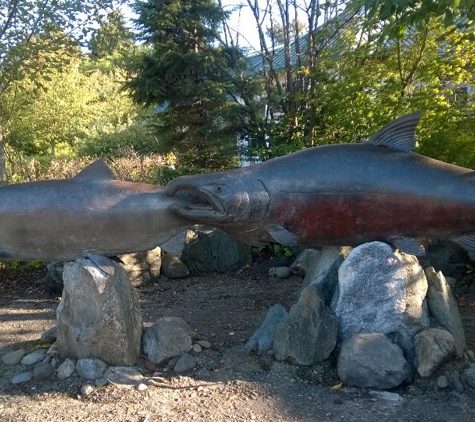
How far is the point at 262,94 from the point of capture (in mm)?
9961

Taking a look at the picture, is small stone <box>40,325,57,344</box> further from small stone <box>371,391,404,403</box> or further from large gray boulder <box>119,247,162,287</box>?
small stone <box>371,391,404,403</box>

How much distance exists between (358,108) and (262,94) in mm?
2877

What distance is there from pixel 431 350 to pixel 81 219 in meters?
Result: 2.79

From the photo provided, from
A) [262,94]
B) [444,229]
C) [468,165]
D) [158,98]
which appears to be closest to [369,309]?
[444,229]

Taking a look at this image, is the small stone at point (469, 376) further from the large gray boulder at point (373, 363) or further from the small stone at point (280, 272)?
the small stone at point (280, 272)

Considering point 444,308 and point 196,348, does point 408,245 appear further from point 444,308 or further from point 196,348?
point 196,348

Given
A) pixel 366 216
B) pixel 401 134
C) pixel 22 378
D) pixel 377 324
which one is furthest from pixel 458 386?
pixel 22 378

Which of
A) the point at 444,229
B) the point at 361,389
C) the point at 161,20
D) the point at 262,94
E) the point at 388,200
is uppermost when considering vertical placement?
the point at 161,20

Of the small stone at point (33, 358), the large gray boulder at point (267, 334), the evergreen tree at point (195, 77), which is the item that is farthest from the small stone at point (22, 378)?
the evergreen tree at point (195, 77)

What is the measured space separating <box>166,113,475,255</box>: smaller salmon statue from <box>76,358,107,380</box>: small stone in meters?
1.43

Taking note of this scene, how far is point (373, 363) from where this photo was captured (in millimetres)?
3955

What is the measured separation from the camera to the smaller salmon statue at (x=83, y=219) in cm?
381

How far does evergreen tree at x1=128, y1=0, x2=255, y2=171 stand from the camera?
9641 millimetres

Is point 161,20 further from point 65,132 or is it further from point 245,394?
point 65,132
